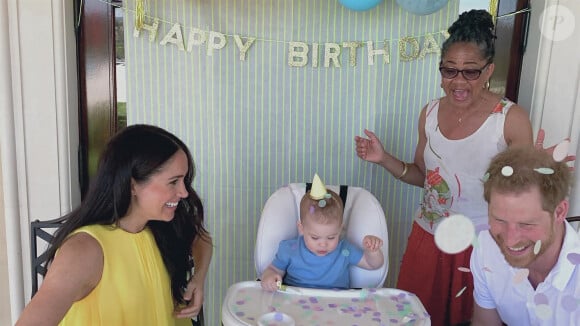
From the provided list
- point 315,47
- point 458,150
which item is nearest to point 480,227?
point 458,150

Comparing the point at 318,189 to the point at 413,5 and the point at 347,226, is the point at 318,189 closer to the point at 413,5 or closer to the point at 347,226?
the point at 347,226

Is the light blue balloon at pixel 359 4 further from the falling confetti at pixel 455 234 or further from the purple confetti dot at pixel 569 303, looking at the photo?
the purple confetti dot at pixel 569 303

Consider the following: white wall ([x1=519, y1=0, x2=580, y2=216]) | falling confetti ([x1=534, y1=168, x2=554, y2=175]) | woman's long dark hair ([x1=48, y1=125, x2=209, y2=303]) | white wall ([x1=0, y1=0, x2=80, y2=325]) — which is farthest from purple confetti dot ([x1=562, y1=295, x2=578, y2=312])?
white wall ([x1=0, y1=0, x2=80, y2=325])

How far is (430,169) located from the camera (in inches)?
66.3

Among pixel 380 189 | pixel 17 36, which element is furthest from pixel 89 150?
pixel 380 189

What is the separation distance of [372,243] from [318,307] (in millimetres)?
278

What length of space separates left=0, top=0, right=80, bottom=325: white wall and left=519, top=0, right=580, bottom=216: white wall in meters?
1.66

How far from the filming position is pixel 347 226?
1618 millimetres

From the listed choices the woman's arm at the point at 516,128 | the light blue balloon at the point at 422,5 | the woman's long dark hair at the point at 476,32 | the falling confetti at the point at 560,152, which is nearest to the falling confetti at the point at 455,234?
the woman's arm at the point at 516,128

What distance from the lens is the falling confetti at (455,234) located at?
1427 mm

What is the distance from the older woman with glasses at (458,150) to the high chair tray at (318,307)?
0.24 metres

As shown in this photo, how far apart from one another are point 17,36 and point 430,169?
148 cm

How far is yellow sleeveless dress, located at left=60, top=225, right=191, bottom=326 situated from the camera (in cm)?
125

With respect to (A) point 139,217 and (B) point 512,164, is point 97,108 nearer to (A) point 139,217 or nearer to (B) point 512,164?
(A) point 139,217
